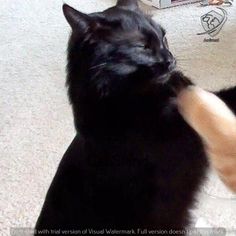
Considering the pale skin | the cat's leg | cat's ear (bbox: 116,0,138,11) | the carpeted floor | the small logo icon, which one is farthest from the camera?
the small logo icon

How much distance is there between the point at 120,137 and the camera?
0.92 meters

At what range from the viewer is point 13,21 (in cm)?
208

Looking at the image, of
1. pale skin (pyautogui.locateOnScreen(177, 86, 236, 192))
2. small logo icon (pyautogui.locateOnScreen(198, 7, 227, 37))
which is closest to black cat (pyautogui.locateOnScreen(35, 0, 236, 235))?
pale skin (pyautogui.locateOnScreen(177, 86, 236, 192))

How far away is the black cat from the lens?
916 millimetres

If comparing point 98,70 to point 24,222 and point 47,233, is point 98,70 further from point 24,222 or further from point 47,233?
point 24,222

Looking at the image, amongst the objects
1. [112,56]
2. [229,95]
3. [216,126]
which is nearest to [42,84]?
[112,56]

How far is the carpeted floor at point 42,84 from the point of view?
1.24 m

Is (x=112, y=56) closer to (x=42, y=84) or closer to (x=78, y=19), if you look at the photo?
(x=78, y=19)

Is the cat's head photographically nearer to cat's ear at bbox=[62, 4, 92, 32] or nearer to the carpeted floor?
cat's ear at bbox=[62, 4, 92, 32]

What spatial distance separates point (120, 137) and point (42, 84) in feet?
2.62

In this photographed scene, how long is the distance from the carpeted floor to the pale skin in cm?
44

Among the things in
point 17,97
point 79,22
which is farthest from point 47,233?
point 17,97

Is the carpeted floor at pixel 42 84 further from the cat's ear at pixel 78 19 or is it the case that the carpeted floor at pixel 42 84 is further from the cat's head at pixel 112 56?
the cat's ear at pixel 78 19

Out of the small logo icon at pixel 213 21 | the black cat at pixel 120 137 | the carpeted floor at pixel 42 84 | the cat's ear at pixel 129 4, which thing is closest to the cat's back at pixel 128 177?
the black cat at pixel 120 137
